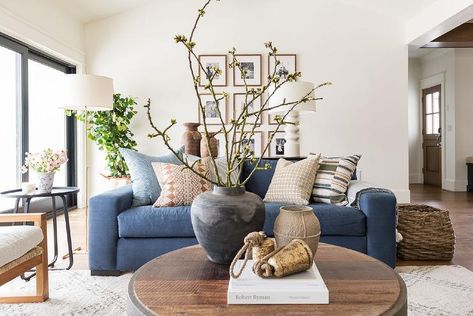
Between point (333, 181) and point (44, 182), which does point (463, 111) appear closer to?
point (333, 181)

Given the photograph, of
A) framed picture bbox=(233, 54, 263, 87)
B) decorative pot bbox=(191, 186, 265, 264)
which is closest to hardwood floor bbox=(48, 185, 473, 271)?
decorative pot bbox=(191, 186, 265, 264)

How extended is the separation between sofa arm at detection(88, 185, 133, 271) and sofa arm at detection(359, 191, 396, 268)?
1617mm

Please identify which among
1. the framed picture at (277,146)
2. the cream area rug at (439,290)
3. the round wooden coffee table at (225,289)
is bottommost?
the cream area rug at (439,290)

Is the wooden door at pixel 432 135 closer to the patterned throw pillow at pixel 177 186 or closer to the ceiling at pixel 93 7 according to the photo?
the ceiling at pixel 93 7

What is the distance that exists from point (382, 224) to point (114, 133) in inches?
141

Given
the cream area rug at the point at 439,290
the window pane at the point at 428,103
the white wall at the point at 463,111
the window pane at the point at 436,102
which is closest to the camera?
the cream area rug at the point at 439,290

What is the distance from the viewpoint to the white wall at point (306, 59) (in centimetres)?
528

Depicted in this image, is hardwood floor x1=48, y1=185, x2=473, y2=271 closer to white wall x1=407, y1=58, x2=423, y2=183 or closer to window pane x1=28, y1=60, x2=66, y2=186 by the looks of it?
window pane x1=28, y1=60, x2=66, y2=186

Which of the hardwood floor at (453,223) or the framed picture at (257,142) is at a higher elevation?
the framed picture at (257,142)

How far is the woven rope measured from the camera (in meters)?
1.68

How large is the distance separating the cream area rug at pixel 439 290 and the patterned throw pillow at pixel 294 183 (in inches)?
32.2

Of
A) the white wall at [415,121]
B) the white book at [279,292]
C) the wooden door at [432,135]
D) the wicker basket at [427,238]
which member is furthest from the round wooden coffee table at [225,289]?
the white wall at [415,121]

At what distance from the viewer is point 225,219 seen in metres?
1.23

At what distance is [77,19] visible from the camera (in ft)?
16.5
